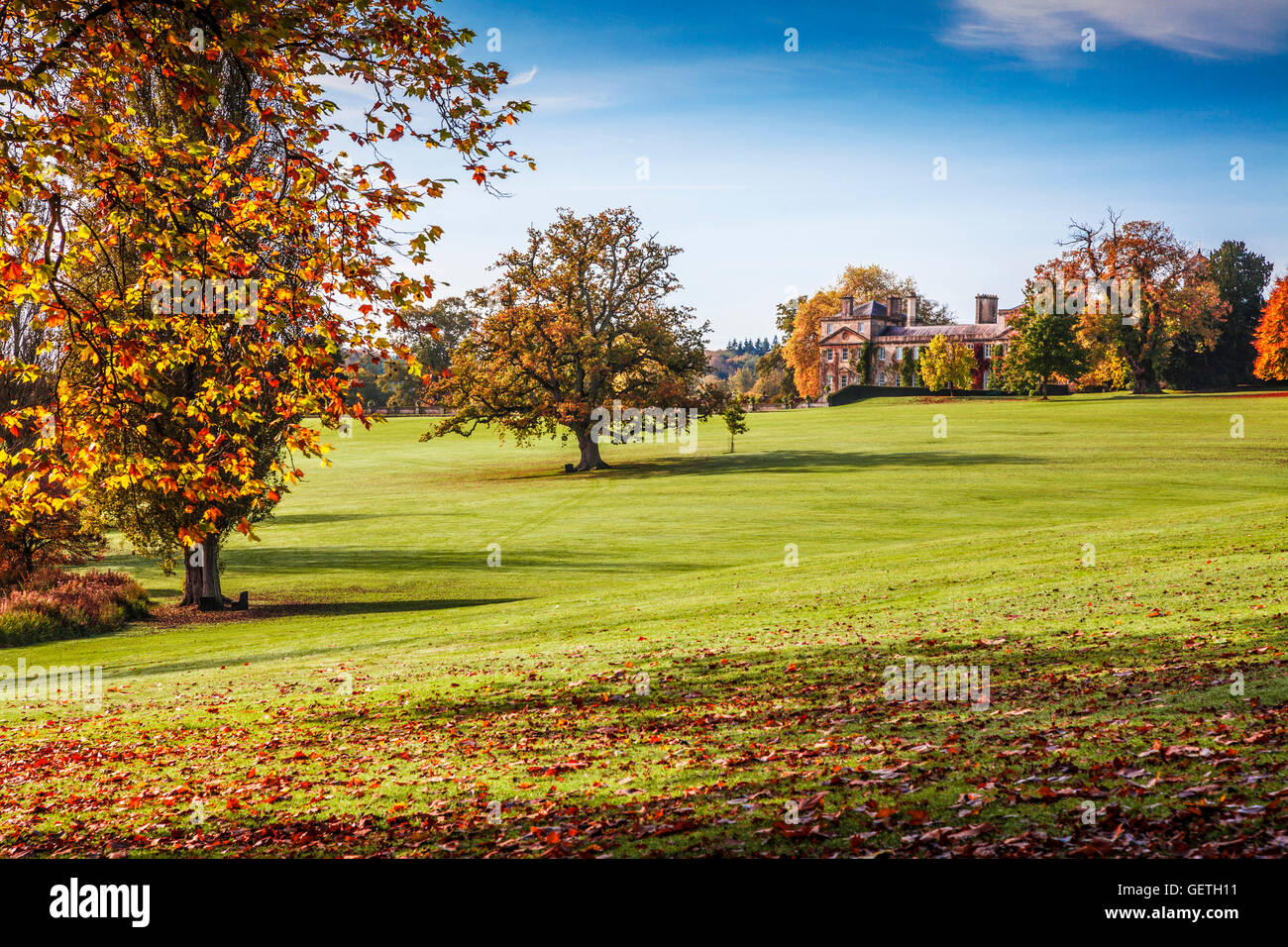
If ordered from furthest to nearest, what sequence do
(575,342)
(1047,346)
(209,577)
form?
1. (1047,346)
2. (575,342)
3. (209,577)

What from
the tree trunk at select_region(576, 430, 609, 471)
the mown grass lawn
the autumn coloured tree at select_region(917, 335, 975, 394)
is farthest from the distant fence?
the mown grass lawn

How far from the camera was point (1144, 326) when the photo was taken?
95000mm

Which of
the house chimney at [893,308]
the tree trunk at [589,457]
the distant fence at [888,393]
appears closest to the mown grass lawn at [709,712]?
the tree trunk at [589,457]

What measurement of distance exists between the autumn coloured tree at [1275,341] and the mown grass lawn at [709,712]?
241 ft

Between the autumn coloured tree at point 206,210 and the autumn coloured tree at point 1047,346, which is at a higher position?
the autumn coloured tree at point 1047,346

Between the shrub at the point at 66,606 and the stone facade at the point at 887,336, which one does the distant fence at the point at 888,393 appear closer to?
the stone facade at the point at 887,336

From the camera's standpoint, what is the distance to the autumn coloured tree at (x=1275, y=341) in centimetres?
8775

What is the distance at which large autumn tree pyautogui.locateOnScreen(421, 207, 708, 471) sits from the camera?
55094 millimetres

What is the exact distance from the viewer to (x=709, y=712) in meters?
9.87

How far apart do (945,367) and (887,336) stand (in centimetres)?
3105

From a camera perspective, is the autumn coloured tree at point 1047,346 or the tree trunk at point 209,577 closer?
the tree trunk at point 209,577

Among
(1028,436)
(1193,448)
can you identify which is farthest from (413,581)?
(1028,436)

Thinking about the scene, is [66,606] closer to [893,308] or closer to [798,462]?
[798,462]

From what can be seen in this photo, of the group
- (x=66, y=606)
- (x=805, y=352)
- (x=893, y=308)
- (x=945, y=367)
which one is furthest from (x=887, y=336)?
(x=66, y=606)
